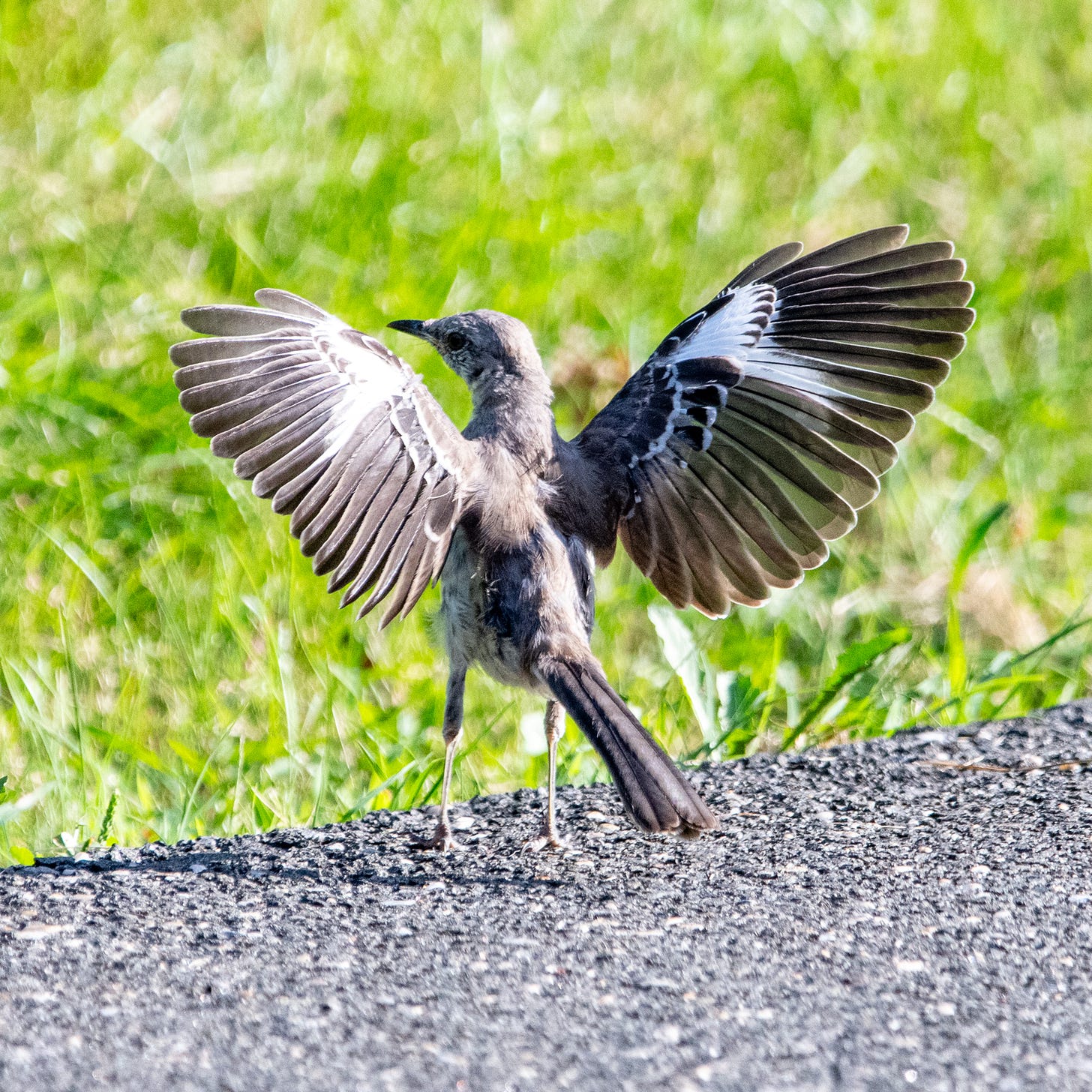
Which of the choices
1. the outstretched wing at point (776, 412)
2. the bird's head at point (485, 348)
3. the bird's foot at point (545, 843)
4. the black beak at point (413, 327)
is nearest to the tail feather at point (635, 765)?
the bird's foot at point (545, 843)

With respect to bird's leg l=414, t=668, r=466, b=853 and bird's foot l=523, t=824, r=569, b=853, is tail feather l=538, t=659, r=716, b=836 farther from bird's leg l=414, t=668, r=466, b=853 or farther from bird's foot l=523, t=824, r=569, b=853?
bird's leg l=414, t=668, r=466, b=853

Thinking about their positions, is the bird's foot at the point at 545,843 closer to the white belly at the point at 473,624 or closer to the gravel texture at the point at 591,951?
the gravel texture at the point at 591,951

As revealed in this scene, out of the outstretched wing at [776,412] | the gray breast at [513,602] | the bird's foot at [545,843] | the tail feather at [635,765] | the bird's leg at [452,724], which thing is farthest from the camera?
the outstretched wing at [776,412]

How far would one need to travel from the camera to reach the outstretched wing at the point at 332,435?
410cm

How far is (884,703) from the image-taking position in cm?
575

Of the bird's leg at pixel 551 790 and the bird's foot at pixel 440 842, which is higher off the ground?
the bird's foot at pixel 440 842

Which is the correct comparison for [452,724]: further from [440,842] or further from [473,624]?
[440,842]

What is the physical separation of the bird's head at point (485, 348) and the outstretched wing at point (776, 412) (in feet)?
1.09

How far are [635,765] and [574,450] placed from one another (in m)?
1.25

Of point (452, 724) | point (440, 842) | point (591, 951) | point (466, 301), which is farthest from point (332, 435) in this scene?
point (466, 301)

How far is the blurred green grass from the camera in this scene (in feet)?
18.6

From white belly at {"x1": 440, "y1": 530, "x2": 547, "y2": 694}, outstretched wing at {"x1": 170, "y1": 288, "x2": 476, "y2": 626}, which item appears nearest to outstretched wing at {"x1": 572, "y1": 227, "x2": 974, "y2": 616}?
white belly at {"x1": 440, "y1": 530, "x2": 547, "y2": 694}

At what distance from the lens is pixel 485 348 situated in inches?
195

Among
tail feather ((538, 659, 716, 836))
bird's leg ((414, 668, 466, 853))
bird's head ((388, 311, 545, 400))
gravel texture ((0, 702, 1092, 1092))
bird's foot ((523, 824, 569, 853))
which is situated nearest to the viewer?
gravel texture ((0, 702, 1092, 1092))
